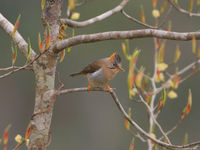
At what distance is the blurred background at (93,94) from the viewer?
615 inches

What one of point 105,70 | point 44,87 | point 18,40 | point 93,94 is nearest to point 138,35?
point 44,87

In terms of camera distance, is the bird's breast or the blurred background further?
the blurred background

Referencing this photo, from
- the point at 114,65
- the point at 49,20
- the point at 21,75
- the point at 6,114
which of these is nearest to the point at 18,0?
the point at 21,75

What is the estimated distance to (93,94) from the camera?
57.9 ft

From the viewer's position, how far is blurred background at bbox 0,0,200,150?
15617mm

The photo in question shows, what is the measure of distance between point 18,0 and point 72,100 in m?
5.30

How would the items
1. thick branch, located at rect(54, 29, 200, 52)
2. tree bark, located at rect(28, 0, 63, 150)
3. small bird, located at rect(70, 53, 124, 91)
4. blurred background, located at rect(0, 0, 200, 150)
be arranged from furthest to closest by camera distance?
blurred background, located at rect(0, 0, 200, 150)
small bird, located at rect(70, 53, 124, 91)
tree bark, located at rect(28, 0, 63, 150)
thick branch, located at rect(54, 29, 200, 52)

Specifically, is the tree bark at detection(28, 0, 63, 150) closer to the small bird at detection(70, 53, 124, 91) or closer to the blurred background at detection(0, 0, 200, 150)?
the small bird at detection(70, 53, 124, 91)

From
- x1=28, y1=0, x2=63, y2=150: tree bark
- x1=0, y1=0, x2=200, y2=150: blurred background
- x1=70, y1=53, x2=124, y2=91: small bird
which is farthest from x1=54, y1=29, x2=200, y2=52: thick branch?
x1=0, y1=0, x2=200, y2=150: blurred background

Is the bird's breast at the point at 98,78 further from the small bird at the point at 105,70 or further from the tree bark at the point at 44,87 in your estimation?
the tree bark at the point at 44,87

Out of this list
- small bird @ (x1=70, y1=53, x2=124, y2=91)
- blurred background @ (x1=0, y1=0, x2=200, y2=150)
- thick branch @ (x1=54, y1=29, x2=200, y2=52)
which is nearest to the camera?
thick branch @ (x1=54, y1=29, x2=200, y2=52)

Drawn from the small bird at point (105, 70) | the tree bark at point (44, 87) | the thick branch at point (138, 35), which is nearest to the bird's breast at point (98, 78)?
the small bird at point (105, 70)

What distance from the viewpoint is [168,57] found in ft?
50.8

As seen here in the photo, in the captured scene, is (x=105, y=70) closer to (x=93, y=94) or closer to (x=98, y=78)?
(x=98, y=78)
